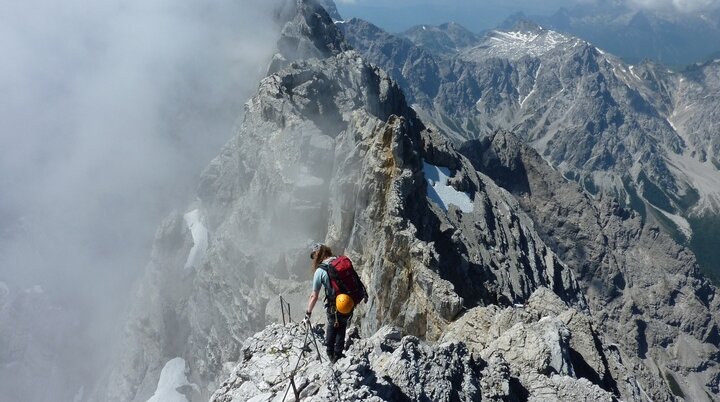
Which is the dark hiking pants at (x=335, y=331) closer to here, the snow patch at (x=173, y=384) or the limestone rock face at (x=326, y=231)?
the limestone rock face at (x=326, y=231)

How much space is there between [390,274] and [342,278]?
25823mm

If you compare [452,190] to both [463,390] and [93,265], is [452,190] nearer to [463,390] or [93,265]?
[463,390]

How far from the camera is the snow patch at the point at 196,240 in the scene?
95.0 metres

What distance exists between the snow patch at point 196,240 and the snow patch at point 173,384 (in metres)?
16.0

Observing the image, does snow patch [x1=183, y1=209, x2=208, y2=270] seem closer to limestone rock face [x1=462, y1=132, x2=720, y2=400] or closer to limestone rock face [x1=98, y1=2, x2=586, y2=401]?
limestone rock face [x1=98, y1=2, x2=586, y2=401]

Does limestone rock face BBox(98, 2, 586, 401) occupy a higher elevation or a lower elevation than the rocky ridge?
higher

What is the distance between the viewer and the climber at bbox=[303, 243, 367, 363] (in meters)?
15.2

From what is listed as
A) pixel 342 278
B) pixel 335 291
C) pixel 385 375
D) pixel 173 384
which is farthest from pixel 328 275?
A: pixel 173 384

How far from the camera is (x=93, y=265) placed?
530ft

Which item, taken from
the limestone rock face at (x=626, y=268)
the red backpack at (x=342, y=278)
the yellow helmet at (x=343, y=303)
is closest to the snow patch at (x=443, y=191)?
the red backpack at (x=342, y=278)

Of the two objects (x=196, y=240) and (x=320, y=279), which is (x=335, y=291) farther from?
(x=196, y=240)

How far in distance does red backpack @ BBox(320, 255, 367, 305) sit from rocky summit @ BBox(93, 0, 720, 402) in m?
1.77

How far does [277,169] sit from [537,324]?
50553mm

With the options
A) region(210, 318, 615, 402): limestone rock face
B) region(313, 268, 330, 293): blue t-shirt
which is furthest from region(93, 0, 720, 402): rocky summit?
region(313, 268, 330, 293): blue t-shirt
